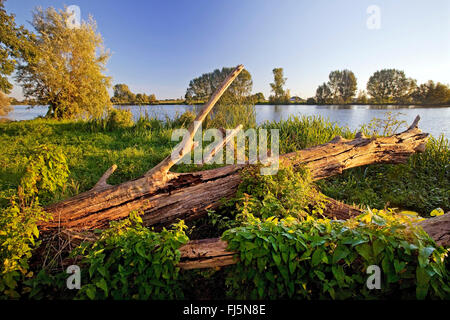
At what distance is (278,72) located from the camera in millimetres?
16031

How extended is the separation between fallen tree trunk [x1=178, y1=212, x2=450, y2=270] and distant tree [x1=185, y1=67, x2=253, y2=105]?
24.2 feet

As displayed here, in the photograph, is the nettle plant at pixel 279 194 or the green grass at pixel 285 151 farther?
the green grass at pixel 285 151

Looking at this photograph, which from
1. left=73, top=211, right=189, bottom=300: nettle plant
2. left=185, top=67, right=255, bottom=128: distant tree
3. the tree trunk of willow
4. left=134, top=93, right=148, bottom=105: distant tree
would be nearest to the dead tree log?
the tree trunk of willow

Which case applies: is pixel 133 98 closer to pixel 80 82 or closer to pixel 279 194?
pixel 80 82

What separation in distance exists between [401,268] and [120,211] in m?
2.81

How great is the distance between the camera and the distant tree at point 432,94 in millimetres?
11188

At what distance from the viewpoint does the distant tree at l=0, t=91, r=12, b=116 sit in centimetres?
1245

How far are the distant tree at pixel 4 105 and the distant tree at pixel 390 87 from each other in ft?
76.7

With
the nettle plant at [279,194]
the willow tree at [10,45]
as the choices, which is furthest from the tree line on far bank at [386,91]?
the willow tree at [10,45]

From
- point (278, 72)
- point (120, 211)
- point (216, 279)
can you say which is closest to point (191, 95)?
point (278, 72)

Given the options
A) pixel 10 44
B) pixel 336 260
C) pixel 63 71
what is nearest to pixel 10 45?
pixel 10 44

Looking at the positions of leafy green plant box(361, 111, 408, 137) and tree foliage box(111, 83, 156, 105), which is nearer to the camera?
leafy green plant box(361, 111, 408, 137)

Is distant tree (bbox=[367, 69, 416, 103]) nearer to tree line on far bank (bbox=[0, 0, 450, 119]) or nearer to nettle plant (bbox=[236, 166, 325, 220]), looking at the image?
tree line on far bank (bbox=[0, 0, 450, 119])

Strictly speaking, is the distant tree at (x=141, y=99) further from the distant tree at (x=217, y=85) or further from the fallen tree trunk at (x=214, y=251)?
the fallen tree trunk at (x=214, y=251)
